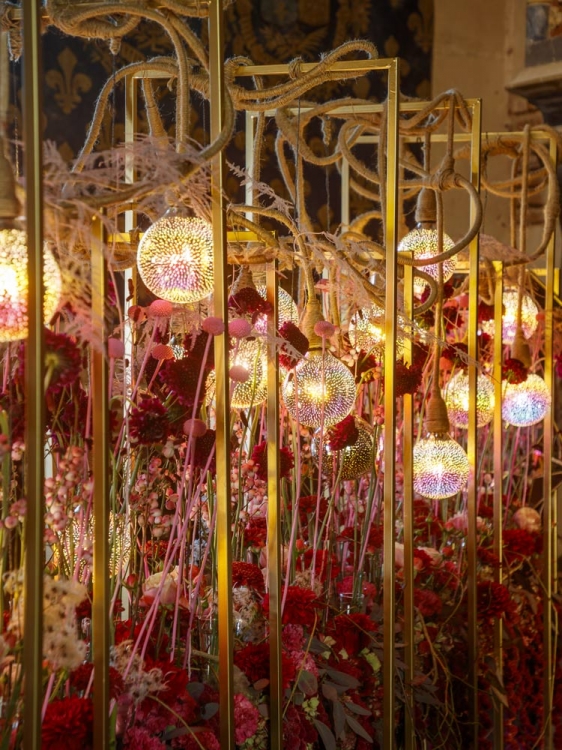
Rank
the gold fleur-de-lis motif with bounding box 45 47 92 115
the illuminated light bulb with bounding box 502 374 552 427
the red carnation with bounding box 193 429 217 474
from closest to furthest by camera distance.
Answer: the red carnation with bounding box 193 429 217 474, the illuminated light bulb with bounding box 502 374 552 427, the gold fleur-de-lis motif with bounding box 45 47 92 115

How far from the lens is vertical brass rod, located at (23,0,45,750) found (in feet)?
2.85

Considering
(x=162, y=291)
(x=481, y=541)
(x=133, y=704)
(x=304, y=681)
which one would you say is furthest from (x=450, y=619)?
(x=162, y=291)

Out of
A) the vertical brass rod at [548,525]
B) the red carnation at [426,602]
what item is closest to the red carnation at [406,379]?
the red carnation at [426,602]

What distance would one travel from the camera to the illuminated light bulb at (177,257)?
114 cm

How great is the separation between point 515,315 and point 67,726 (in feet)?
5.94

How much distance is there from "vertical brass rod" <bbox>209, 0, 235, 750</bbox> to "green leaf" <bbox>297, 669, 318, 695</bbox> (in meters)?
0.37

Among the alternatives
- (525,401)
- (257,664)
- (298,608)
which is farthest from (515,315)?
(257,664)

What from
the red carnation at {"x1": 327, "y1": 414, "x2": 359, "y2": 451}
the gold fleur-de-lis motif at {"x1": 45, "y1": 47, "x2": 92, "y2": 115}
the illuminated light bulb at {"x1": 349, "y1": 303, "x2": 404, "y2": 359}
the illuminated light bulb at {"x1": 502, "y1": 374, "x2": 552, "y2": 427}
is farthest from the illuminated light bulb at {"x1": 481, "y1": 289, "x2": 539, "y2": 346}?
the gold fleur-de-lis motif at {"x1": 45, "y1": 47, "x2": 92, "y2": 115}

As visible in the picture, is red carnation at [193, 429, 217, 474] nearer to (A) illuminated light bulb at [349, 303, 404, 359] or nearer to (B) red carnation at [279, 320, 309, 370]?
(B) red carnation at [279, 320, 309, 370]

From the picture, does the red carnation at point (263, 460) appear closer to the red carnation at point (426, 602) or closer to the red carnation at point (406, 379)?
the red carnation at point (406, 379)

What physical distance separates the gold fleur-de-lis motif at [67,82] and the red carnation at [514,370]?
5.99ft

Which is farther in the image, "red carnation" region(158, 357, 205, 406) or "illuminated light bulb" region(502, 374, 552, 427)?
"illuminated light bulb" region(502, 374, 552, 427)

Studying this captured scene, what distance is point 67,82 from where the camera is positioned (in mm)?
3217

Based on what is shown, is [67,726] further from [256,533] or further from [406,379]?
[406,379]
